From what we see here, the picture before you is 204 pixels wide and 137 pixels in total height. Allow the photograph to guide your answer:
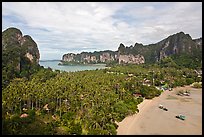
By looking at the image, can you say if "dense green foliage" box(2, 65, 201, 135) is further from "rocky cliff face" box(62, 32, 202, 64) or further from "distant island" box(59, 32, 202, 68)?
"rocky cliff face" box(62, 32, 202, 64)

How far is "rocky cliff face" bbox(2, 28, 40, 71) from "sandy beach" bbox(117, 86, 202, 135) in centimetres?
1773

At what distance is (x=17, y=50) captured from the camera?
31844 millimetres

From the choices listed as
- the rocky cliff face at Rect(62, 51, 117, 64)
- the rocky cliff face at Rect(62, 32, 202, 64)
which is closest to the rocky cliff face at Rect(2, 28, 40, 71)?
the rocky cliff face at Rect(62, 32, 202, 64)

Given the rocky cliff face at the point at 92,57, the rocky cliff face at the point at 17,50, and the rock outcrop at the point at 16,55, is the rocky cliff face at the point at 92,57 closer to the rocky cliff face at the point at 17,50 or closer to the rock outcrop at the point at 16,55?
the rocky cliff face at the point at 17,50

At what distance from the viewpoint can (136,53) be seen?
66.1 m

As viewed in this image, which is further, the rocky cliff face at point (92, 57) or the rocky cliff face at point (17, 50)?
the rocky cliff face at point (92, 57)

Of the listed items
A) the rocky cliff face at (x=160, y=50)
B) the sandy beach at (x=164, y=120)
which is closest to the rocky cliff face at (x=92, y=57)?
the rocky cliff face at (x=160, y=50)

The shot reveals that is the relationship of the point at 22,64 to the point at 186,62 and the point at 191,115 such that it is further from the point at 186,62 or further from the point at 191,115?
the point at 186,62

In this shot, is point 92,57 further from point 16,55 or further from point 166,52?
point 16,55

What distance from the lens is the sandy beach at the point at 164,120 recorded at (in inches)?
490

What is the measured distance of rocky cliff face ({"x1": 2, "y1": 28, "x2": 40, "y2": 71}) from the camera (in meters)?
28.7

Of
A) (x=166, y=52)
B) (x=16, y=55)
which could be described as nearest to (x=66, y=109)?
(x=16, y=55)

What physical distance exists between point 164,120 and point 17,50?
79.3 ft

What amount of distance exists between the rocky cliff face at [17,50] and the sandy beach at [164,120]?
58.2ft
